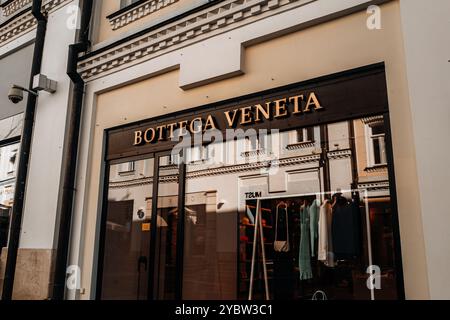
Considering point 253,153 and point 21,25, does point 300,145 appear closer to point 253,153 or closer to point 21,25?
point 253,153

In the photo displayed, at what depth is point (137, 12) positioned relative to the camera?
7094 mm

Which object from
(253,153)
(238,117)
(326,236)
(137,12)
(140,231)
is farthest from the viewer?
(137,12)

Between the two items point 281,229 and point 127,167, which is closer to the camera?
point 281,229

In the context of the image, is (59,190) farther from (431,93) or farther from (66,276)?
(431,93)

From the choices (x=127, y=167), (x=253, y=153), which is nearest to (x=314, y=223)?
(x=253, y=153)

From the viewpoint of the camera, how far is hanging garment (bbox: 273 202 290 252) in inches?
199

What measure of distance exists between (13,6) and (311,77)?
784cm

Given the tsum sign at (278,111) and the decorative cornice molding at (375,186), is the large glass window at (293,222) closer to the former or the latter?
the decorative cornice molding at (375,186)

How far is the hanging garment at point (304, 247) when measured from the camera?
15.6ft

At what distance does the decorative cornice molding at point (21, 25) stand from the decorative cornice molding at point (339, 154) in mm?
6426

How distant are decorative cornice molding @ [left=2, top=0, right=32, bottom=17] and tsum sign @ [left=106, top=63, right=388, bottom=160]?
15.5ft

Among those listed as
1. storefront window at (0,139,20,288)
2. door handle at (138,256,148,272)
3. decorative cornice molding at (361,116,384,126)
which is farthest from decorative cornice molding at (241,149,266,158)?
storefront window at (0,139,20,288)

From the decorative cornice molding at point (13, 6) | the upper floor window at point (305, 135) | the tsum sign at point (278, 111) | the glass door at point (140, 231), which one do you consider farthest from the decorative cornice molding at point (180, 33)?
the decorative cornice molding at point (13, 6)

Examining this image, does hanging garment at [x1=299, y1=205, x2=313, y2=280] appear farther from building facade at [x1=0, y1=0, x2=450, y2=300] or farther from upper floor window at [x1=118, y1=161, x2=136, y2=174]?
upper floor window at [x1=118, y1=161, x2=136, y2=174]
